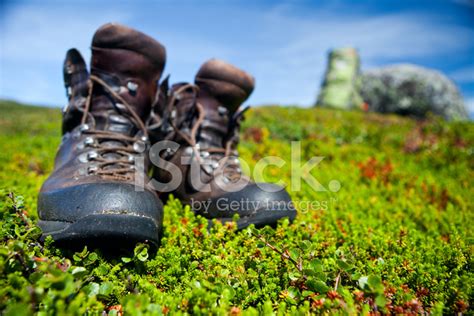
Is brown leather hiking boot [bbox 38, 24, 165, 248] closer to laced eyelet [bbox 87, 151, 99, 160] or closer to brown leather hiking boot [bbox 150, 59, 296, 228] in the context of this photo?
laced eyelet [bbox 87, 151, 99, 160]

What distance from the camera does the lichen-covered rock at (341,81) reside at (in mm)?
23875

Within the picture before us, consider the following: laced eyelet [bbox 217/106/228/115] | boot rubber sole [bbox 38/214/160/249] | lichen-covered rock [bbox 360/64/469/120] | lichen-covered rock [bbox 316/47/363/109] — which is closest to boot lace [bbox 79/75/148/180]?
boot rubber sole [bbox 38/214/160/249]

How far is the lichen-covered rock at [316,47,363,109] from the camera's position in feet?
78.3

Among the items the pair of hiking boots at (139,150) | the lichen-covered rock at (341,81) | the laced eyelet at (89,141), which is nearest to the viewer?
the pair of hiking boots at (139,150)

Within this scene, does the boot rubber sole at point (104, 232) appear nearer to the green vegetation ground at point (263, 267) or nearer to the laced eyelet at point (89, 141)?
the green vegetation ground at point (263, 267)

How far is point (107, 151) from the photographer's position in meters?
2.68

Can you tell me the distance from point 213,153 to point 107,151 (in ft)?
3.29

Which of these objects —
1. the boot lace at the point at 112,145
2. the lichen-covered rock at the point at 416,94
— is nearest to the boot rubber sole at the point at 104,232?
the boot lace at the point at 112,145

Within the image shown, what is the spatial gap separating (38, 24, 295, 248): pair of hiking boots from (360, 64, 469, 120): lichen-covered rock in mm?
22365

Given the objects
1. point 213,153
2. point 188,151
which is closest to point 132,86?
point 188,151

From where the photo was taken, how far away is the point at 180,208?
3.03 m

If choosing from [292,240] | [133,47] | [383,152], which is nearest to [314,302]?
[292,240]

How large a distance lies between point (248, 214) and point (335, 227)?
0.86 m

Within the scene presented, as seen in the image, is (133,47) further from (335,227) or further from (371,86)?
(371,86)
